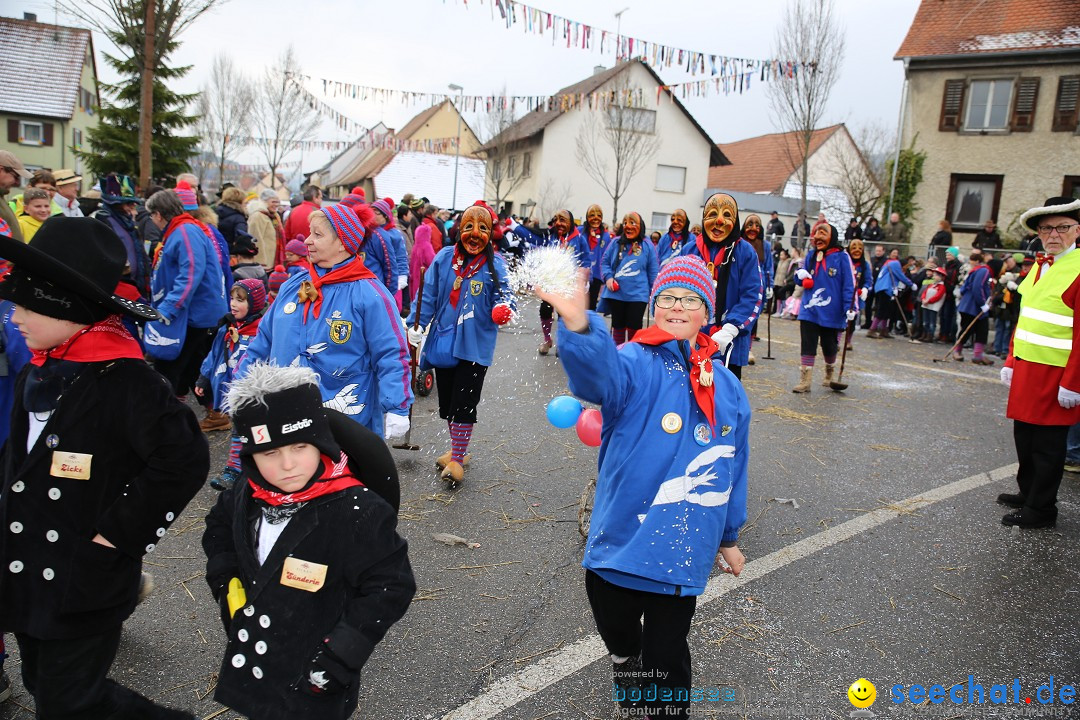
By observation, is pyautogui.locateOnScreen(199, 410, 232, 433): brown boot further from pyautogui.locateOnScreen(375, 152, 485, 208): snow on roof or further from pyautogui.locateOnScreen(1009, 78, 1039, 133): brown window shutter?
pyautogui.locateOnScreen(375, 152, 485, 208): snow on roof

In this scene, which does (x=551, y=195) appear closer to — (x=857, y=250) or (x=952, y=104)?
(x=952, y=104)

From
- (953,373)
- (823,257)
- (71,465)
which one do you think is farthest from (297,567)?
(953,373)

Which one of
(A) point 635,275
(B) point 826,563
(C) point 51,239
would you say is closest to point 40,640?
(C) point 51,239

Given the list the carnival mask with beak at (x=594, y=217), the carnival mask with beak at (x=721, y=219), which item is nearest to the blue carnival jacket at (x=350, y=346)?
the carnival mask with beak at (x=721, y=219)

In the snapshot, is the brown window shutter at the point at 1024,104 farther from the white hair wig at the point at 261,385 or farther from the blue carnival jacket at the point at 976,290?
the white hair wig at the point at 261,385

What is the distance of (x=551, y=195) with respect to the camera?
36.7m

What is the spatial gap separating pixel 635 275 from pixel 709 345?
7.13 m

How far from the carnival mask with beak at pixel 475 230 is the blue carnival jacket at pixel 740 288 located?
182 centimetres

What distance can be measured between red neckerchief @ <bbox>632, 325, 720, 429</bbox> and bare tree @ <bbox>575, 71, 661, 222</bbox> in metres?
32.9

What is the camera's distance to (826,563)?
14.7 ft

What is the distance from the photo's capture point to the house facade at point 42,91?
38.0 metres

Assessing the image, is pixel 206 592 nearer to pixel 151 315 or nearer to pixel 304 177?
pixel 151 315

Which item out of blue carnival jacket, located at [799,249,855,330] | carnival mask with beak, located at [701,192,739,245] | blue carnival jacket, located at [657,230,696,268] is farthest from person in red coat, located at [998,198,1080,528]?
blue carnival jacket, located at [657,230,696,268]

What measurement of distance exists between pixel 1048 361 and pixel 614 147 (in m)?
31.1
